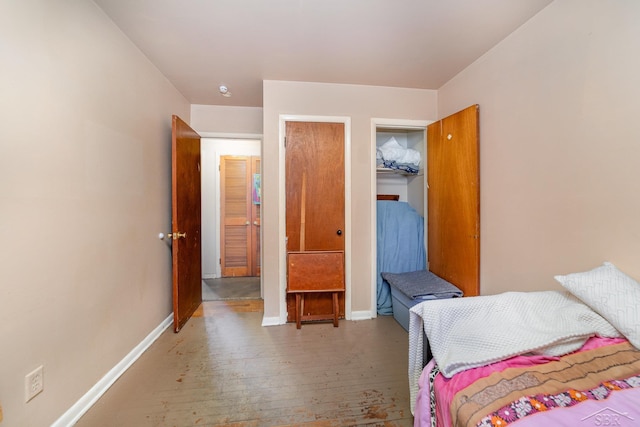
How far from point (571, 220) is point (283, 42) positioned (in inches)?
89.1

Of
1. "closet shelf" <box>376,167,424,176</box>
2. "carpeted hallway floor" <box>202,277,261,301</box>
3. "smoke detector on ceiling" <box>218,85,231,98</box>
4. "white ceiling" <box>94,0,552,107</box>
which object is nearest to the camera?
"white ceiling" <box>94,0,552,107</box>

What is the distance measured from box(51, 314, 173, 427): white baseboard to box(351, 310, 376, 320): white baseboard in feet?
6.23

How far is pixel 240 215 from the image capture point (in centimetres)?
412

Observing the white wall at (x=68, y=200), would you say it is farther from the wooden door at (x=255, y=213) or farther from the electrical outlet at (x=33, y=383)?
the wooden door at (x=255, y=213)

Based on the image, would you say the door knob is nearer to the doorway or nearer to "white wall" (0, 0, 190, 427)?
"white wall" (0, 0, 190, 427)

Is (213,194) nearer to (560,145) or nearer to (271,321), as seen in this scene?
(271,321)

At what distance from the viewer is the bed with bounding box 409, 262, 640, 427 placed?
2.55ft

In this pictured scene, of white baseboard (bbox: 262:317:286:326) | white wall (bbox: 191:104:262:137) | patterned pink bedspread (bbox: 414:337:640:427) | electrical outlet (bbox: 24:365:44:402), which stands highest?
white wall (bbox: 191:104:262:137)

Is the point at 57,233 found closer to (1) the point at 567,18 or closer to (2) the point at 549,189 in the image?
(2) the point at 549,189

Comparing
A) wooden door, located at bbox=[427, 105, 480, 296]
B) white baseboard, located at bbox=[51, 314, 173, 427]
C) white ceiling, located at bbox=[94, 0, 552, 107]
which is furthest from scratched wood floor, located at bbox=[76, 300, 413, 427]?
white ceiling, located at bbox=[94, 0, 552, 107]

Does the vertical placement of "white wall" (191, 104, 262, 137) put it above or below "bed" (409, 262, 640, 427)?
above

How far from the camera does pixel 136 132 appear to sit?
1.94 metres

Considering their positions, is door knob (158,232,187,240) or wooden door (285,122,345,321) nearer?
door knob (158,232,187,240)

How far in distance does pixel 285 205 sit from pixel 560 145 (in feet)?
6.88
